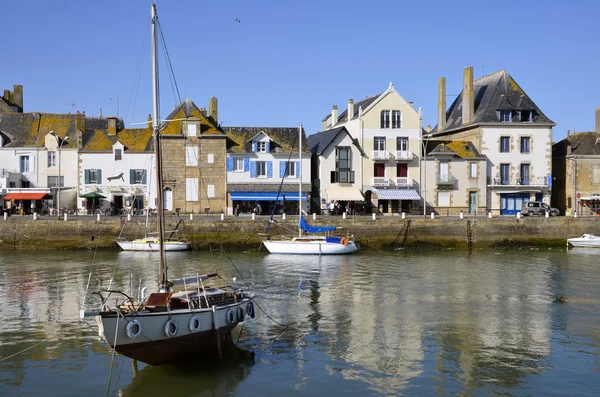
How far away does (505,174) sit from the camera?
54688mm

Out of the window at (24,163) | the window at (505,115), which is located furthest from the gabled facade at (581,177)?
the window at (24,163)

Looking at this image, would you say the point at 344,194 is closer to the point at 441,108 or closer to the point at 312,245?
the point at 312,245

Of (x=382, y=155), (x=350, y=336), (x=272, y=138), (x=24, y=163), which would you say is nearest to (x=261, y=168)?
(x=272, y=138)

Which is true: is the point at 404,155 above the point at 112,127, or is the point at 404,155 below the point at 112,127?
below

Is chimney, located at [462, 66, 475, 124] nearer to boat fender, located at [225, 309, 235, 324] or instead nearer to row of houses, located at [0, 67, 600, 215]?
row of houses, located at [0, 67, 600, 215]

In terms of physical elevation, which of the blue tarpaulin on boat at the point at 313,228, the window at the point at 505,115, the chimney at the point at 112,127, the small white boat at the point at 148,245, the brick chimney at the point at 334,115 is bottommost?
the small white boat at the point at 148,245

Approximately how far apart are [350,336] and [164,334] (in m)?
6.15

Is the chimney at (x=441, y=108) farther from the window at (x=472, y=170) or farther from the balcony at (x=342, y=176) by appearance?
the balcony at (x=342, y=176)

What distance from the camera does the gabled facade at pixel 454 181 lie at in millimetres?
53344

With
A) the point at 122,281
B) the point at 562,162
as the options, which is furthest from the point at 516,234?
the point at 122,281

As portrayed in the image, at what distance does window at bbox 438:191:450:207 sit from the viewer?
5347 cm

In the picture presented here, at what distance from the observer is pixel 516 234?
149 feet

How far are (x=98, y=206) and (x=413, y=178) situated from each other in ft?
83.7

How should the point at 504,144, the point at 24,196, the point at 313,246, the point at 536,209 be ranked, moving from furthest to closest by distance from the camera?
the point at 504,144, the point at 24,196, the point at 536,209, the point at 313,246
